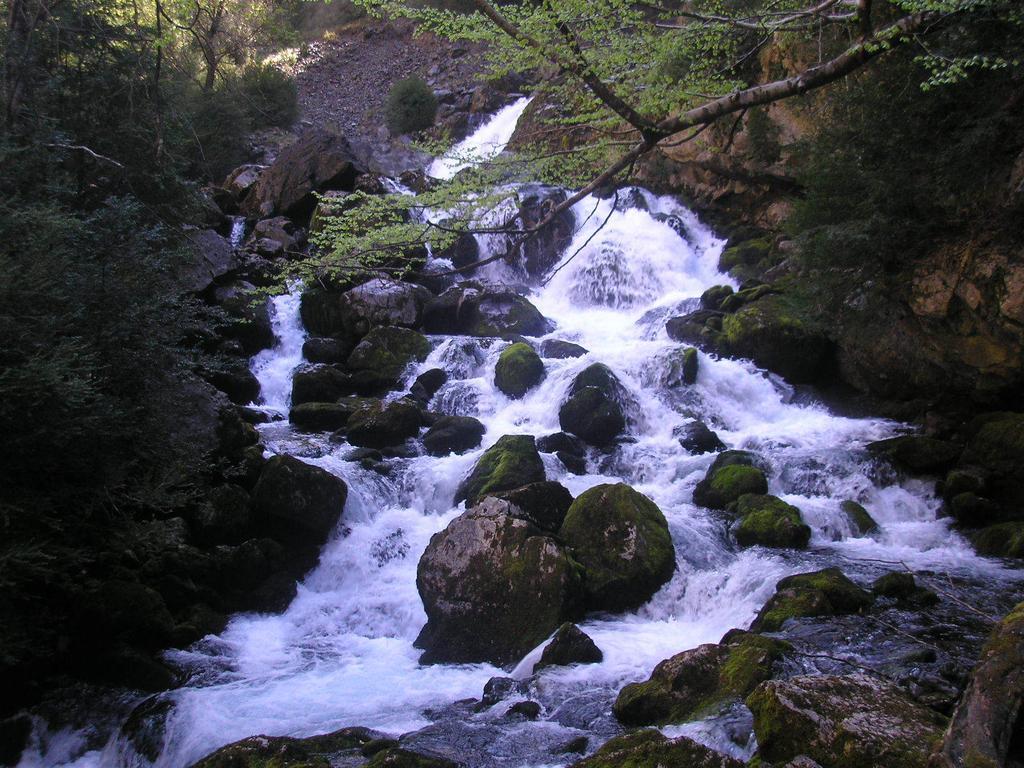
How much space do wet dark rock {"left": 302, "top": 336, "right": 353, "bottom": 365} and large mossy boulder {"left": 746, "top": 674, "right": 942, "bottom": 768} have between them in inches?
505

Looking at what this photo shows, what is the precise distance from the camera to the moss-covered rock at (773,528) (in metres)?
9.00

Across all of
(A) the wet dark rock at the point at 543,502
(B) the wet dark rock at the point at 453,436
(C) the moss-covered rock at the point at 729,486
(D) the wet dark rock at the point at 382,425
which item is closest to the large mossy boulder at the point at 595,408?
(B) the wet dark rock at the point at 453,436

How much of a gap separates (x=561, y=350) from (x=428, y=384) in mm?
3146

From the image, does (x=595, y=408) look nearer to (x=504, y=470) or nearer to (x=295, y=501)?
(x=504, y=470)

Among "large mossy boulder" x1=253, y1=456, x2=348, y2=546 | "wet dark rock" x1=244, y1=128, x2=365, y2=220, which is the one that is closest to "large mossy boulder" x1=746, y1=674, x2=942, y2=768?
"large mossy boulder" x1=253, y1=456, x2=348, y2=546

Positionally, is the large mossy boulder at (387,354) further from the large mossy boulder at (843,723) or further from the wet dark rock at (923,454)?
the large mossy boulder at (843,723)

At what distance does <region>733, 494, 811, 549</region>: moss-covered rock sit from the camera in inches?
354

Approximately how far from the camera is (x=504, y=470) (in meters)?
10.4

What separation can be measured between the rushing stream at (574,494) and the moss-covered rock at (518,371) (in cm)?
21

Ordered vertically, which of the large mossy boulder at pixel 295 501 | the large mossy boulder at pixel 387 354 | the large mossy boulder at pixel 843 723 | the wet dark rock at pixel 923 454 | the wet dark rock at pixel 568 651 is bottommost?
the wet dark rock at pixel 568 651

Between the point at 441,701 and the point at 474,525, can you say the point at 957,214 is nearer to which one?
the point at 474,525

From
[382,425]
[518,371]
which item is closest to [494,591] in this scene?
[382,425]

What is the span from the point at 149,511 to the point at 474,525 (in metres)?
3.92

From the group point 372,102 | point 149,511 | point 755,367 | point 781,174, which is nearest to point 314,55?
point 372,102
